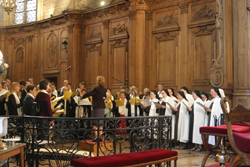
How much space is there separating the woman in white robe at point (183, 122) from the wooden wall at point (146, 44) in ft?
3.48

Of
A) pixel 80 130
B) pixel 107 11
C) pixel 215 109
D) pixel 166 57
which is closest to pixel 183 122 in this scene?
pixel 215 109

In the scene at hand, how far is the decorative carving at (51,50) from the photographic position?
619 inches

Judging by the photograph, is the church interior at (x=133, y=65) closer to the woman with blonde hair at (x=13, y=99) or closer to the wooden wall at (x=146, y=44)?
the wooden wall at (x=146, y=44)

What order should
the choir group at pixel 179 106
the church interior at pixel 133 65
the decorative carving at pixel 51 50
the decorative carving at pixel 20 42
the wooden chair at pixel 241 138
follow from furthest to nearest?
the decorative carving at pixel 20 42, the decorative carving at pixel 51 50, the choir group at pixel 179 106, the church interior at pixel 133 65, the wooden chair at pixel 241 138

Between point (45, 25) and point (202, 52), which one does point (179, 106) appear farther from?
point (45, 25)

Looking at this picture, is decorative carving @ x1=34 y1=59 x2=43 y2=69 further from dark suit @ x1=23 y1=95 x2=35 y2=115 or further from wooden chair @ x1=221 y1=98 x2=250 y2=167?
wooden chair @ x1=221 y1=98 x2=250 y2=167

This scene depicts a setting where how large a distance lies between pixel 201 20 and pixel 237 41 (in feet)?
6.21

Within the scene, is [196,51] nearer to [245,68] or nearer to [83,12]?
[245,68]

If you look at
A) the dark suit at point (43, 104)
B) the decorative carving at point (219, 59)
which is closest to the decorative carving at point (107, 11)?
the decorative carving at point (219, 59)

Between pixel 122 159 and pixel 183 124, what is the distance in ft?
17.2

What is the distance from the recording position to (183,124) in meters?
8.90

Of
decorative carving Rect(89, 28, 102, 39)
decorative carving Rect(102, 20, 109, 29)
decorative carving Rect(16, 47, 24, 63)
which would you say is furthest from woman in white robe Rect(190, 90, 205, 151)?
decorative carving Rect(16, 47, 24, 63)

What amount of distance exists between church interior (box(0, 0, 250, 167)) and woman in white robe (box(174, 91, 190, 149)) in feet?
0.22

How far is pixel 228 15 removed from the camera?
8.80 metres
